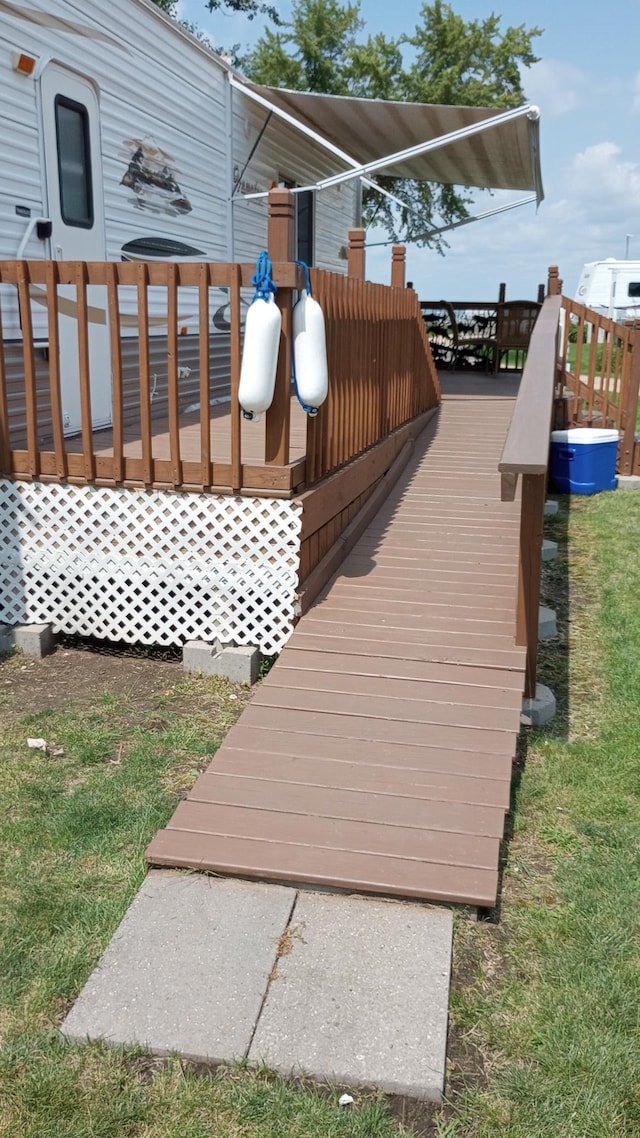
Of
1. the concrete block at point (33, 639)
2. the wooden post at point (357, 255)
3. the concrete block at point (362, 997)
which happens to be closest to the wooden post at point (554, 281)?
the wooden post at point (357, 255)

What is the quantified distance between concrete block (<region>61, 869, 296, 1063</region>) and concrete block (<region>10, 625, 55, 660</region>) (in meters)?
2.18

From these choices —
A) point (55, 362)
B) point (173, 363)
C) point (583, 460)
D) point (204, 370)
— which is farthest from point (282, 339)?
point (583, 460)

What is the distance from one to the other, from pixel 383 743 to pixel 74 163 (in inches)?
183

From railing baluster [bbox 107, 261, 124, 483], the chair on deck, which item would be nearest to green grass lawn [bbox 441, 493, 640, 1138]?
railing baluster [bbox 107, 261, 124, 483]

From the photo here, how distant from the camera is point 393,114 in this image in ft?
32.1

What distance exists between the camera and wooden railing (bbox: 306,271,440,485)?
4895 millimetres

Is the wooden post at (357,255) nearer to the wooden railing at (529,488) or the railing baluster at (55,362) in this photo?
the wooden railing at (529,488)

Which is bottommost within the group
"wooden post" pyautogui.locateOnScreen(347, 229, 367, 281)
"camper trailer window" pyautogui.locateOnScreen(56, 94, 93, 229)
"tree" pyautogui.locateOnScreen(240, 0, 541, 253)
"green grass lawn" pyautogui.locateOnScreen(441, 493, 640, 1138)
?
"green grass lawn" pyautogui.locateOnScreen(441, 493, 640, 1138)

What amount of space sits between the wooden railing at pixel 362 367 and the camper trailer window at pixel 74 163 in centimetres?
198

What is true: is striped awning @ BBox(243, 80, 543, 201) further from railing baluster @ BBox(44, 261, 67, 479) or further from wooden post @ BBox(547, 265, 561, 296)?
railing baluster @ BBox(44, 261, 67, 479)

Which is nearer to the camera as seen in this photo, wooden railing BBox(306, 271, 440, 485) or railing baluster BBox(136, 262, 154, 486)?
railing baluster BBox(136, 262, 154, 486)

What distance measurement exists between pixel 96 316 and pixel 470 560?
3.04 metres

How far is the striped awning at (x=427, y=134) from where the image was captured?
9055 mm

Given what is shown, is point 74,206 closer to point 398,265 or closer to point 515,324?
point 398,265
